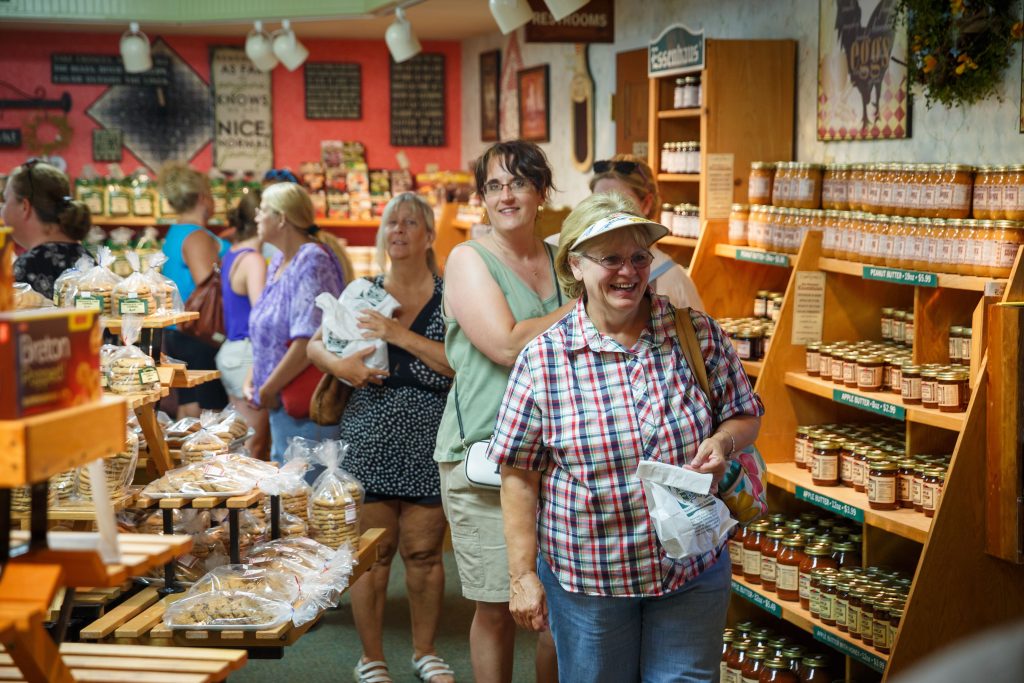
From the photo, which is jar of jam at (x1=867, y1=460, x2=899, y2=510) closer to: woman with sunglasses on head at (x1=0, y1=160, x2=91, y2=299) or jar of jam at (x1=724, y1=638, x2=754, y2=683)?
jar of jam at (x1=724, y1=638, x2=754, y2=683)

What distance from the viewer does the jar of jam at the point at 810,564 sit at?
3898 mm

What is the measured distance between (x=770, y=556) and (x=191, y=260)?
3.57m

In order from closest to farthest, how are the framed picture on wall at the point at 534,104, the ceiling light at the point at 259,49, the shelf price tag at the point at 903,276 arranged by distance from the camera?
the shelf price tag at the point at 903,276 → the ceiling light at the point at 259,49 → the framed picture on wall at the point at 534,104

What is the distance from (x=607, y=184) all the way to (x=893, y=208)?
966 millimetres

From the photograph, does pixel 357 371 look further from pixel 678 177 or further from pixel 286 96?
pixel 286 96

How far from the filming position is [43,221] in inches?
154

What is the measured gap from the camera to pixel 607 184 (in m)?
4.18

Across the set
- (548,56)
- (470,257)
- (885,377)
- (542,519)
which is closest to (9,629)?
(542,519)

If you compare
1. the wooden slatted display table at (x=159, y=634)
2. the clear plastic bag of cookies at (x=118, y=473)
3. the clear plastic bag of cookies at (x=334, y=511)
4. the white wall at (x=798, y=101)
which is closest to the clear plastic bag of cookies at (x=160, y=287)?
the clear plastic bag of cookies at (x=118, y=473)

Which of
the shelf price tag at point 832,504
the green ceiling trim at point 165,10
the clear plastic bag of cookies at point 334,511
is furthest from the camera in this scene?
the green ceiling trim at point 165,10

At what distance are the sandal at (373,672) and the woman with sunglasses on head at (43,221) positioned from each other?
1.68 meters

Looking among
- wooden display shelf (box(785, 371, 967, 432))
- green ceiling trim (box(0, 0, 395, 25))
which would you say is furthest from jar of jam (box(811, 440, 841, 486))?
green ceiling trim (box(0, 0, 395, 25))

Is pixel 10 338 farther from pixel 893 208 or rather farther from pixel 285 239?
pixel 285 239

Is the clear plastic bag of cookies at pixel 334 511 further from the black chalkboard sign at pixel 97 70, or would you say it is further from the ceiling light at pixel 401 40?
the black chalkboard sign at pixel 97 70
